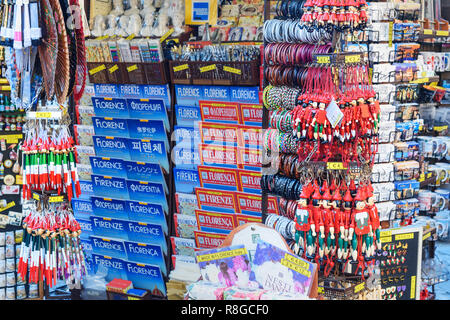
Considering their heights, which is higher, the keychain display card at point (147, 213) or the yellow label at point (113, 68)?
the yellow label at point (113, 68)

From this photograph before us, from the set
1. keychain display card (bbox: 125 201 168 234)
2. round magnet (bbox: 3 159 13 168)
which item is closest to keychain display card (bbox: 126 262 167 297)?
keychain display card (bbox: 125 201 168 234)

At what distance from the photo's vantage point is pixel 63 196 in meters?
3.13

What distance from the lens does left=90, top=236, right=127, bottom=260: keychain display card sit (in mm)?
5570

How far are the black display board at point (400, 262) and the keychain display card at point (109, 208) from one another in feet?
8.74

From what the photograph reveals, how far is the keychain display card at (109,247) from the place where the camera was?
5.57m

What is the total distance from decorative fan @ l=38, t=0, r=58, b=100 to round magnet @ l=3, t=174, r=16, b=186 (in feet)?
8.81

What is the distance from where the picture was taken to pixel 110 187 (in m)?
5.56

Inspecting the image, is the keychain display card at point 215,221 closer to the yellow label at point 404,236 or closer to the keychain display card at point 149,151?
the keychain display card at point 149,151

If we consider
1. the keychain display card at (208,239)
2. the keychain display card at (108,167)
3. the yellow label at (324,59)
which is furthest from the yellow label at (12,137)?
the yellow label at (324,59)

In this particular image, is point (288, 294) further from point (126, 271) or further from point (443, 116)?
point (443, 116)

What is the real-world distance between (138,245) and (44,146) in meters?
2.56

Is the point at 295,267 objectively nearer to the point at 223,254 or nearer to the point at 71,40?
the point at 223,254

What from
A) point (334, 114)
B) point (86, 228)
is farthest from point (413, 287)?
point (86, 228)
